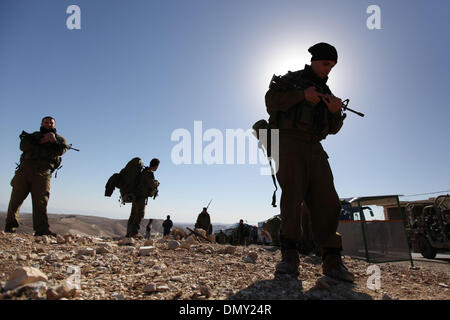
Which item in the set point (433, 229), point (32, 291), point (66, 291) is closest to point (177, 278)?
point (66, 291)

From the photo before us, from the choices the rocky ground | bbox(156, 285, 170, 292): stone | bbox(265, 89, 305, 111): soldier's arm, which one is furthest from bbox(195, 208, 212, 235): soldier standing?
bbox(156, 285, 170, 292): stone

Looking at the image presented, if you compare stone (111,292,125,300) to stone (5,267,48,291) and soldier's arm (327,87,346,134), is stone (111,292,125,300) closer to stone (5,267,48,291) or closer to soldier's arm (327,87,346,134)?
stone (5,267,48,291)

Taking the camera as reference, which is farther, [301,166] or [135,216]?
[135,216]

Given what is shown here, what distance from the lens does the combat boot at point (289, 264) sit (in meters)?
1.96

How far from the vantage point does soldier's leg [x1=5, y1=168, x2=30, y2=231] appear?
4039 millimetres

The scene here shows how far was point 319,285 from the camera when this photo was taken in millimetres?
1643

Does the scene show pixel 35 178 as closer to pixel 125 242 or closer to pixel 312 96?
pixel 125 242

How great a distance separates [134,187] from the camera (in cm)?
596

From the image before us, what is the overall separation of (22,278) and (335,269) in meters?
2.02

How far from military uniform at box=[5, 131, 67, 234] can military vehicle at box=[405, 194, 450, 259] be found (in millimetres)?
9680

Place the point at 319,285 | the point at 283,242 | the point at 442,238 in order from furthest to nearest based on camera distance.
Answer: the point at 442,238, the point at 283,242, the point at 319,285
